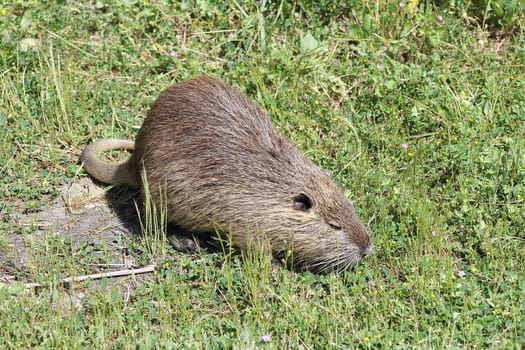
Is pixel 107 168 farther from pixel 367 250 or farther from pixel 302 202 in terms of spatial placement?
pixel 367 250

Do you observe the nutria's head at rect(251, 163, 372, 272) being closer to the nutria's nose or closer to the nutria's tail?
the nutria's nose

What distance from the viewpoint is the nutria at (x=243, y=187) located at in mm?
4625

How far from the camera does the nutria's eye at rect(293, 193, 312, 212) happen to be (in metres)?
4.64

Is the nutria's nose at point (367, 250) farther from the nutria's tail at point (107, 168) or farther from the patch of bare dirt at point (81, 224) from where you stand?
the nutria's tail at point (107, 168)

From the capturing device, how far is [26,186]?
5141 millimetres

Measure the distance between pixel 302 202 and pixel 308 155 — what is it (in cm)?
79

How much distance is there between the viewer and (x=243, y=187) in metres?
4.64

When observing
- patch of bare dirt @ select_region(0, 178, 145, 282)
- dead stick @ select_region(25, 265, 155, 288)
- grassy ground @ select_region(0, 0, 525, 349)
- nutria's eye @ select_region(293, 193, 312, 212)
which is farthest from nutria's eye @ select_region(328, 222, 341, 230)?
patch of bare dirt @ select_region(0, 178, 145, 282)

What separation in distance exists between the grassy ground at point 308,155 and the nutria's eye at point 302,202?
0.34 m

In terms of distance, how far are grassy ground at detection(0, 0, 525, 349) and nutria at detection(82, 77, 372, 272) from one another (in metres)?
0.15

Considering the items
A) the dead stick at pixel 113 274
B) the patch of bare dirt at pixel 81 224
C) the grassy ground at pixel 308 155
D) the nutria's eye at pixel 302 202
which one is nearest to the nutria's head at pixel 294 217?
the nutria's eye at pixel 302 202

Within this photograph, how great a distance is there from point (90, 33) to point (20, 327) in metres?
2.82

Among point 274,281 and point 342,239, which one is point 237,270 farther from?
point 342,239

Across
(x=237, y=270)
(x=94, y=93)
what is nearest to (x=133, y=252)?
(x=237, y=270)
